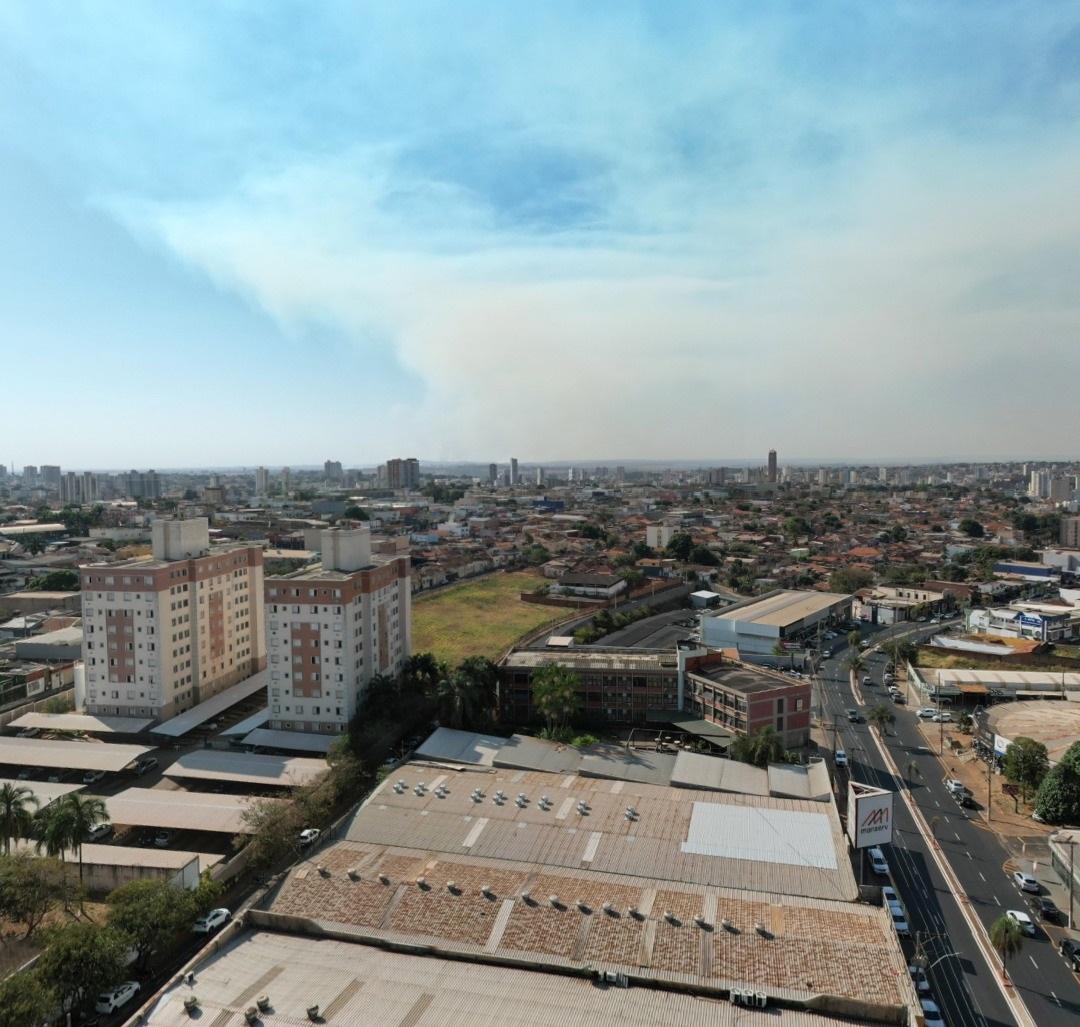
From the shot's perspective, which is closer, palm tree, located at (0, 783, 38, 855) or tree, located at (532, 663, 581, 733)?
palm tree, located at (0, 783, 38, 855)

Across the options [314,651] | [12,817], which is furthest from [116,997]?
[314,651]

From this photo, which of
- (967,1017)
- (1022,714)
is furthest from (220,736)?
(1022,714)

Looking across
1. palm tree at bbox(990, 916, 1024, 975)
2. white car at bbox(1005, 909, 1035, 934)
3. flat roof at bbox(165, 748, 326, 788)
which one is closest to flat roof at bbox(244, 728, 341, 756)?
flat roof at bbox(165, 748, 326, 788)

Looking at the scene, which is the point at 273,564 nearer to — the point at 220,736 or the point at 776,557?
the point at 220,736

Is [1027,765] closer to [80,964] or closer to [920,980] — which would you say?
[920,980]

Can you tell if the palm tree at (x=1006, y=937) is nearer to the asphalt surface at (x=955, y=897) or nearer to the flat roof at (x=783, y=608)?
the asphalt surface at (x=955, y=897)

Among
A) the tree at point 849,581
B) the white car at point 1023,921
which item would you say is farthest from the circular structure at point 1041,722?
the tree at point 849,581

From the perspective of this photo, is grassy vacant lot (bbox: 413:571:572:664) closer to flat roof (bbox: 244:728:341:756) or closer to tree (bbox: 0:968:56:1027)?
flat roof (bbox: 244:728:341:756)
